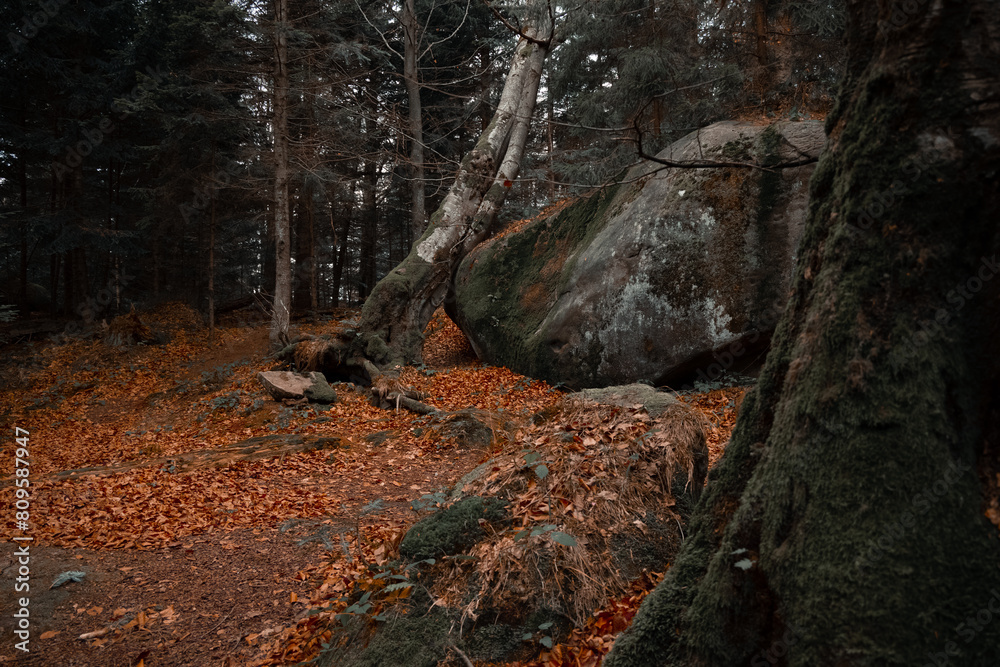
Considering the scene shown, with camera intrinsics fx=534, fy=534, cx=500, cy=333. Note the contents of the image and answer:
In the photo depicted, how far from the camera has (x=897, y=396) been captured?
160 cm

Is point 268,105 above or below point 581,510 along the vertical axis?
above

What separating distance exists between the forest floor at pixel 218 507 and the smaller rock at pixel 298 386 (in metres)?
0.21

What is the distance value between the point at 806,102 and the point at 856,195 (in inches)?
348

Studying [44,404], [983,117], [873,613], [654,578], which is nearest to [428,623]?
[654,578]

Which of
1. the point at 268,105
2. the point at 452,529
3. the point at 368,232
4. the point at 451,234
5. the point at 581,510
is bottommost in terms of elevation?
the point at 452,529

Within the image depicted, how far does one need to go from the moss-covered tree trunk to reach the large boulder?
5.58 meters

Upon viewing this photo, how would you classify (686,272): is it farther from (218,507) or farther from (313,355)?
(313,355)

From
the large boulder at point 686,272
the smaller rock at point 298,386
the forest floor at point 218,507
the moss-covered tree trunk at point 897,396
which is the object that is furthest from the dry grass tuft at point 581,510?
the smaller rock at point 298,386

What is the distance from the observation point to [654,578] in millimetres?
3146

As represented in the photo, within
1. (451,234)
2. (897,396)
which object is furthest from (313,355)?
(897,396)

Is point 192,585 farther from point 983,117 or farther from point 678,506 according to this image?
point 983,117

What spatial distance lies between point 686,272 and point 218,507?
6916 millimetres

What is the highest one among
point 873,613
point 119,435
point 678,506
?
point 873,613

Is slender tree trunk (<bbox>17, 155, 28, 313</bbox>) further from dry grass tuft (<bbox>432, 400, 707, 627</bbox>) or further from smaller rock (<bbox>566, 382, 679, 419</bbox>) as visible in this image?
dry grass tuft (<bbox>432, 400, 707, 627</bbox>)
